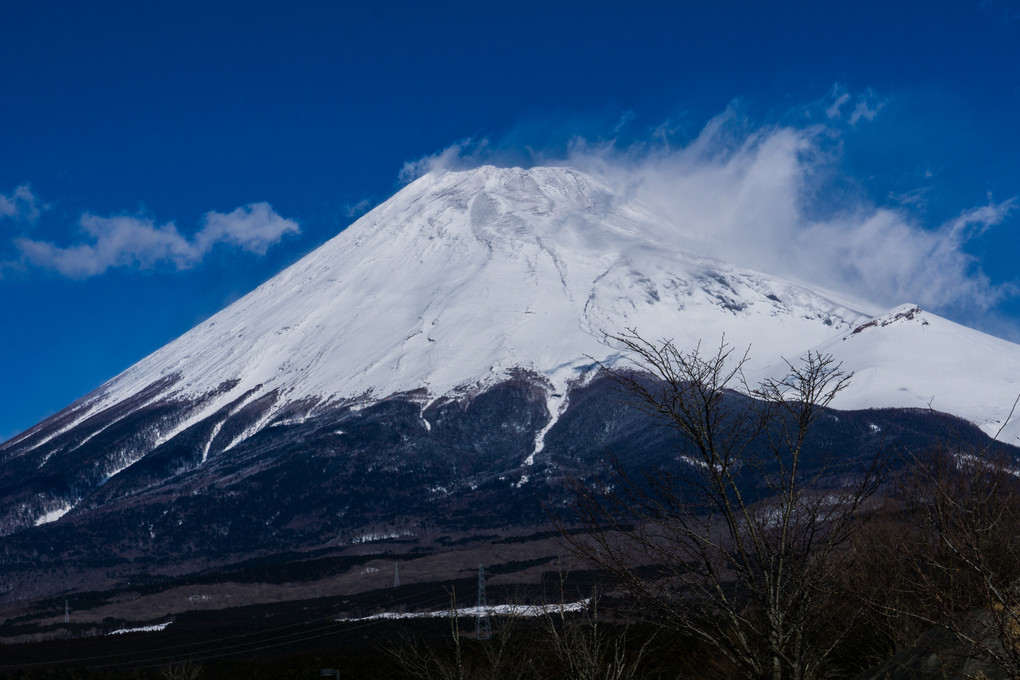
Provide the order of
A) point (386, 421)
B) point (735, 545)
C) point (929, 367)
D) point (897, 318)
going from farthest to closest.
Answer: point (897, 318)
point (929, 367)
point (386, 421)
point (735, 545)

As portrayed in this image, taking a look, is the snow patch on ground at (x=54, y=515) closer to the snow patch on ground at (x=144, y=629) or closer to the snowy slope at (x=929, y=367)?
the snow patch on ground at (x=144, y=629)

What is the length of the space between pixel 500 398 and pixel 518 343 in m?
20.2

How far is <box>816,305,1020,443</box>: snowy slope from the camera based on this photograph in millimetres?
146750

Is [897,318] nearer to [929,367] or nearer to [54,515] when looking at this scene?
[929,367]

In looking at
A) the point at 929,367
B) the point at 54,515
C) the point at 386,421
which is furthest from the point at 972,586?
the point at 929,367

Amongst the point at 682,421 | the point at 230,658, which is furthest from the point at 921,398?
the point at 682,421

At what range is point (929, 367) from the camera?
165625mm

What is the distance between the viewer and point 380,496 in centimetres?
14088

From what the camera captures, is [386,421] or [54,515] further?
[386,421]

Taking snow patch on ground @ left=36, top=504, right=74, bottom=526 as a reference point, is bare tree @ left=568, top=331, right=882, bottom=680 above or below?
below

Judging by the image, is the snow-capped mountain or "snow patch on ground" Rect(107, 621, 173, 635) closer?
"snow patch on ground" Rect(107, 621, 173, 635)

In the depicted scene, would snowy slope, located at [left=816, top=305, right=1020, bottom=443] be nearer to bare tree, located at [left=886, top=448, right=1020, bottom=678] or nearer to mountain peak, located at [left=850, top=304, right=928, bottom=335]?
mountain peak, located at [left=850, top=304, right=928, bottom=335]

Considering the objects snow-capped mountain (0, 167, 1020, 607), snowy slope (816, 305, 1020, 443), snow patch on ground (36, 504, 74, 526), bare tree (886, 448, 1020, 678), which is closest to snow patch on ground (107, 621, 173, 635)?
snow-capped mountain (0, 167, 1020, 607)

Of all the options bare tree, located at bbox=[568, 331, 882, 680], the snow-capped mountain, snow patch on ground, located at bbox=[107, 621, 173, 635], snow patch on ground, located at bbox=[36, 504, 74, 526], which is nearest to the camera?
bare tree, located at bbox=[568, 331, 882, 680]
